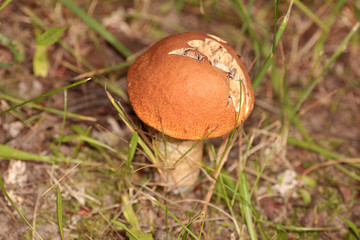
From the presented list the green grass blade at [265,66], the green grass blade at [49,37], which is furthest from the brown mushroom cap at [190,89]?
the green grass blade at [49,37]

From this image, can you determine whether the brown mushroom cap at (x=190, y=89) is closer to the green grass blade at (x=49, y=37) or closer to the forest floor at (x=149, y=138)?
the forest floor at (x=149, y=138)

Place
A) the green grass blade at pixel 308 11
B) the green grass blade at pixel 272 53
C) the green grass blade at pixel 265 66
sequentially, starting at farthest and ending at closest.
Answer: the green grass blade at pixel 308 11
the green grass blade at pixel 265 66
the green grass blade at pixel 272 53

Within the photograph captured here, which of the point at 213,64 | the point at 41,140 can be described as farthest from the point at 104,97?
the point at 213,64

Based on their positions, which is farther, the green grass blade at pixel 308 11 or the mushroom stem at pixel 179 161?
the green grass blade at pixel 308 11

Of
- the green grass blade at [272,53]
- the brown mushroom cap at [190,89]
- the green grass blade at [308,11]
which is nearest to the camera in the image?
the brown mushroom cap at [190,89]

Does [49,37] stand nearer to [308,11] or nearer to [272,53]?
[272,53]

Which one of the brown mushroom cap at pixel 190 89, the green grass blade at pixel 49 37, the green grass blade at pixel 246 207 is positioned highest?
the green grass blade at pixel 49 37

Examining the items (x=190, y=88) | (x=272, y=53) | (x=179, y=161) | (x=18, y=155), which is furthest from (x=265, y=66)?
(x=18, y=155)
